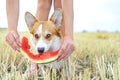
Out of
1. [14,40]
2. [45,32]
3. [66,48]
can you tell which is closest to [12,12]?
[14,40]

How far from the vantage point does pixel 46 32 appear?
109 inches

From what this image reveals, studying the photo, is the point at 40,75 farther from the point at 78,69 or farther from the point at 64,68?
the point at 78,69

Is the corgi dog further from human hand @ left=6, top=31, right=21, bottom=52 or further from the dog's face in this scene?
human hand @ left=6, top=31, right=21, bottom=52

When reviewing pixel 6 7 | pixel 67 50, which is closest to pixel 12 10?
pixel 6 7

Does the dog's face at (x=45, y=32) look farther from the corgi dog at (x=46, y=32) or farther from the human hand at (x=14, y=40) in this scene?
the human hand at (x=14, y=40)

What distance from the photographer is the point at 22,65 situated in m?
3.35

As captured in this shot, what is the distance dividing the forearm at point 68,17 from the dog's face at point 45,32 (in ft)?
0.16

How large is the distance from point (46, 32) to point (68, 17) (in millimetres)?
201

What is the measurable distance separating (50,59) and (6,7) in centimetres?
54

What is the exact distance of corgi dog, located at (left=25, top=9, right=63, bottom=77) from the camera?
2.75m

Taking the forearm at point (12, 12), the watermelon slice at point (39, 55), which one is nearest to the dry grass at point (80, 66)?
the watermelon slice at point (39, 55)

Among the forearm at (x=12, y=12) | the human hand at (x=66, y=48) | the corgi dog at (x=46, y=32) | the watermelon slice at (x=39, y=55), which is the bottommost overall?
the watermelon slice at (x=39, y=55)

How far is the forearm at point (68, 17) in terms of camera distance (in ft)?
9.29

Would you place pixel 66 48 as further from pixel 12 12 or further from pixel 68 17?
pixel 12 12
